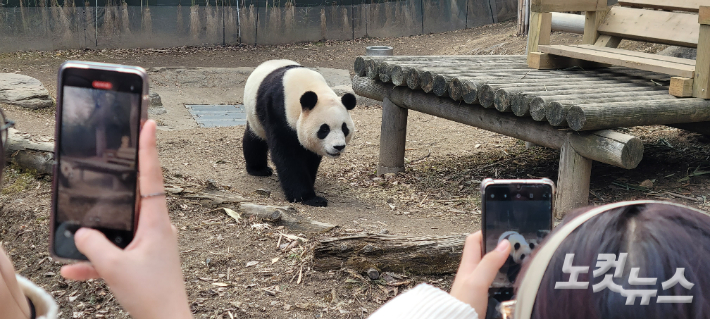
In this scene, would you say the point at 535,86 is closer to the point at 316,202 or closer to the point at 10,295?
the point at 316,202

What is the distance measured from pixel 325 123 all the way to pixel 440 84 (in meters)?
0.97

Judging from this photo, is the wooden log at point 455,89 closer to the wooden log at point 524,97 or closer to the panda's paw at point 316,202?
the wooden log at point 524,97

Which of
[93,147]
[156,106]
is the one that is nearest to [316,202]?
[93,147]

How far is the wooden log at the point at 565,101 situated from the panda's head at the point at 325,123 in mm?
1554

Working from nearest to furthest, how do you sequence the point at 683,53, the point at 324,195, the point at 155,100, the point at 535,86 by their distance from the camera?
the point at 535,86, the point at 324,195, the point at 683,53, the point at 155,100

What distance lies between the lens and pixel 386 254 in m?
3.05

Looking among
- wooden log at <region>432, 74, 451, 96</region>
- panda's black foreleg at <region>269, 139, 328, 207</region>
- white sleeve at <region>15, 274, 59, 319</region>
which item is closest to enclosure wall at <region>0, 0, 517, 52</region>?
panda's black foreleg at <region>269, 139, 328, 207</region>

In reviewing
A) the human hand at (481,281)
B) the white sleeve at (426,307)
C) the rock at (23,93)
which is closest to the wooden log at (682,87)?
the human hand at (481,281)

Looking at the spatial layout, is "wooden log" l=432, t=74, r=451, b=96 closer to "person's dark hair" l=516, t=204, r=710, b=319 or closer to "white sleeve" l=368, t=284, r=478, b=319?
"white sleeve" l=368, t=284, r=478, b=319

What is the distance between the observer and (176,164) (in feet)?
20.6

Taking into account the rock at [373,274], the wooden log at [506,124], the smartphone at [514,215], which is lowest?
the rock at [373,274]

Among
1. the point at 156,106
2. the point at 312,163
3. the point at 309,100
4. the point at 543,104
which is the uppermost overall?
the point at 543,104

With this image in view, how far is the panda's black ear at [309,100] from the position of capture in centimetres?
495

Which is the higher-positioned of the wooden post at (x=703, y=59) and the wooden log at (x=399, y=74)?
the wooden post at (x=703, y=59)
